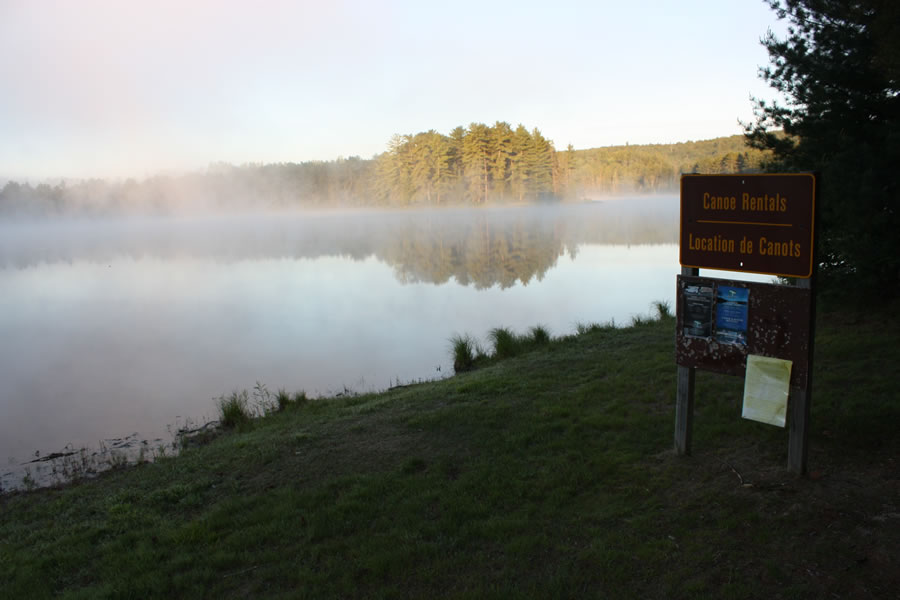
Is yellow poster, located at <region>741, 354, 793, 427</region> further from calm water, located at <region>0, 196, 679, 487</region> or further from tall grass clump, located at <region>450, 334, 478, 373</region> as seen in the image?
Result: calm water, located at <region>0, 196, 679, 487</region>

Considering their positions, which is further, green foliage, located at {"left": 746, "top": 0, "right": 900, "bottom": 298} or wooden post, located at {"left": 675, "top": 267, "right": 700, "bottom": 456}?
green foliage, located at {"left": 746, "top": 0, "right": 900, "bottom": 298}

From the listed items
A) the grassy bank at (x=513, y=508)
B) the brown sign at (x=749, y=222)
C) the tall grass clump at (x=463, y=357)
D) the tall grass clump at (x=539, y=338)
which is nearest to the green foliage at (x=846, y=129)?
the grassy bank at (x=513, y=508)

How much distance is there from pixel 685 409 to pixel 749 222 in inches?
55.2

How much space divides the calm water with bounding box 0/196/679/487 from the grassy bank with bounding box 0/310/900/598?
3710mm

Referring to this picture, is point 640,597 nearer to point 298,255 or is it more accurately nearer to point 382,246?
point 298,255

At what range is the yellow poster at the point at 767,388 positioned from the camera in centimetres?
381

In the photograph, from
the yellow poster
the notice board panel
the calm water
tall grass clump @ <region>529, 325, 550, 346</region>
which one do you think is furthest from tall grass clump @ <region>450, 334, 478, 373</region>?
the yellow poster

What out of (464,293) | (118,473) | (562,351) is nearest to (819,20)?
(562,351)

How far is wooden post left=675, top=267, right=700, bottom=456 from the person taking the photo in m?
4.39

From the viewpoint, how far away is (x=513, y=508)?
12.9 feet

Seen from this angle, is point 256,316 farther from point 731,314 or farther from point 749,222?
point 749,222

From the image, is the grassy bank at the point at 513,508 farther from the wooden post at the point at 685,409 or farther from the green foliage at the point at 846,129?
the green foliage at the point at 846,129

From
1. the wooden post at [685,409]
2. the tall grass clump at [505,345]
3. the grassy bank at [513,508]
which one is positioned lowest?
the tall grass clump at [505,345]

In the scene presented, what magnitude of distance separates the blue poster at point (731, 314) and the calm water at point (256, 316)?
20.4 ft
